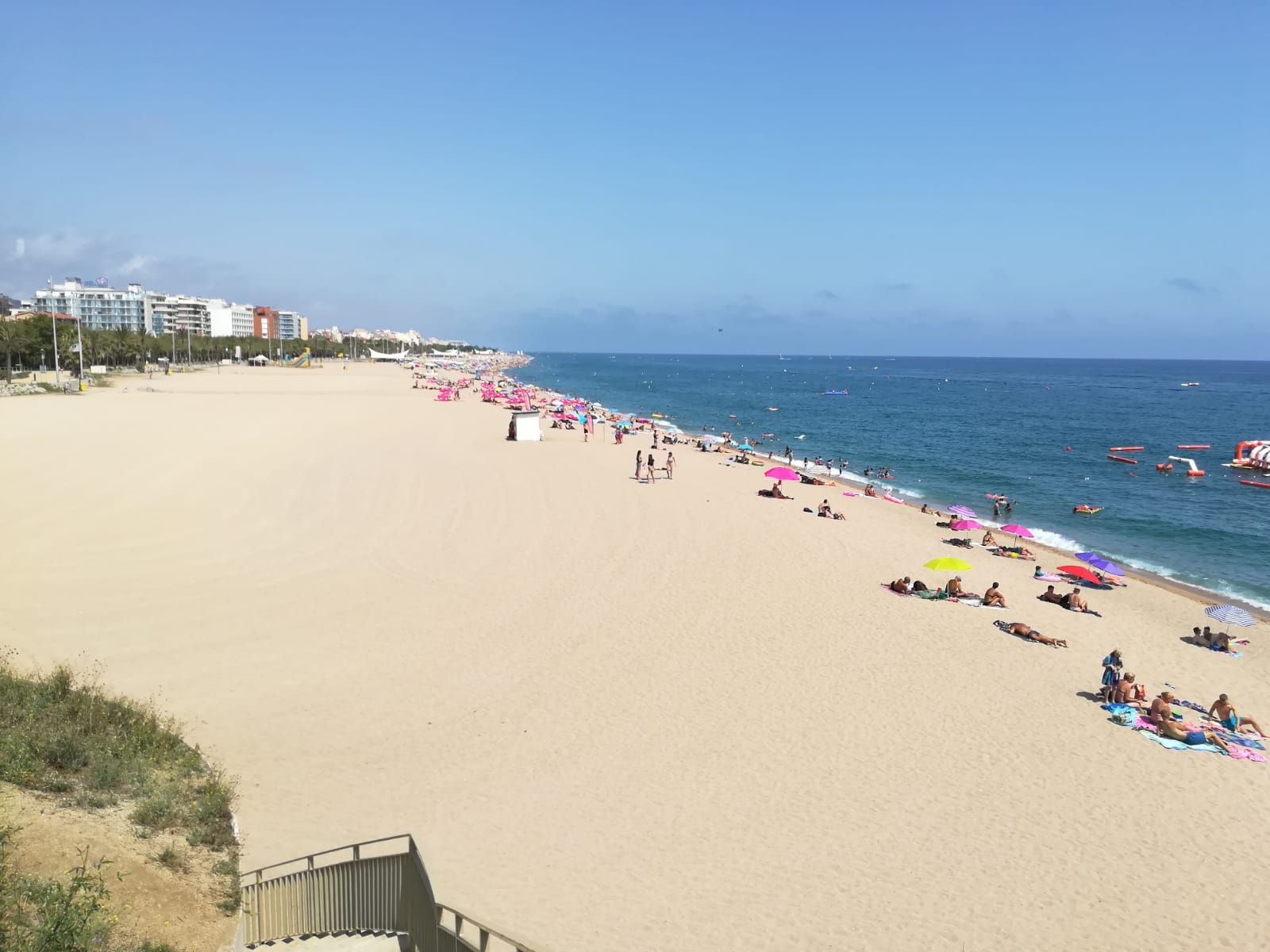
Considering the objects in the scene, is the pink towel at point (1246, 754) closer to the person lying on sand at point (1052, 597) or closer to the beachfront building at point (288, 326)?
the person lying on sand at point (1052, 597)

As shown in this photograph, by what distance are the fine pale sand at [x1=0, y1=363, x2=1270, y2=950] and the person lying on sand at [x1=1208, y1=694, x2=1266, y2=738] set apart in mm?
1059

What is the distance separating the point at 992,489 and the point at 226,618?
98.3 ft

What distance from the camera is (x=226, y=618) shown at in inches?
523

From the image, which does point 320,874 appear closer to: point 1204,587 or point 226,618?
point 226,618

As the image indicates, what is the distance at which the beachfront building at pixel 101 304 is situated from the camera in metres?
125

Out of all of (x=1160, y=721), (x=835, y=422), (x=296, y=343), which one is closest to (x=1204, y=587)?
(x=1160, y=721)

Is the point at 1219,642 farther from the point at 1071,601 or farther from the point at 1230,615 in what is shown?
the point at 1071,601

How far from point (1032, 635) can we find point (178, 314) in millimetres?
158984

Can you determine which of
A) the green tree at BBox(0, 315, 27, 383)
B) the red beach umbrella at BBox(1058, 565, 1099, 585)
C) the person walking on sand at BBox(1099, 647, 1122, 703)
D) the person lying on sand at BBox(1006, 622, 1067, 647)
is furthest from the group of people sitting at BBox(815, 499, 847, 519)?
the green tree at BBox(0, 315, 27, 383)

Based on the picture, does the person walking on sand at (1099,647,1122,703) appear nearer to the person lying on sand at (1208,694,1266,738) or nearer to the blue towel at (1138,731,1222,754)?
the person lying on sand at (1208,694,1266,738)

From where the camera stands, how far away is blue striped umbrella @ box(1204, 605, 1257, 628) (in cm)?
1440

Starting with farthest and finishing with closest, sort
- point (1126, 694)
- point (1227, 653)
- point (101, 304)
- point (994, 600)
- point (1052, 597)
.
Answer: point (101, 304)
point (1052, 597)
point (994, 600)
point (1227, 653)
point (1126, 694)

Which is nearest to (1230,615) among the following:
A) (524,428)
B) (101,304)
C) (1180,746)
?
(1180,746)

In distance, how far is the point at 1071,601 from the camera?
54.0ft
